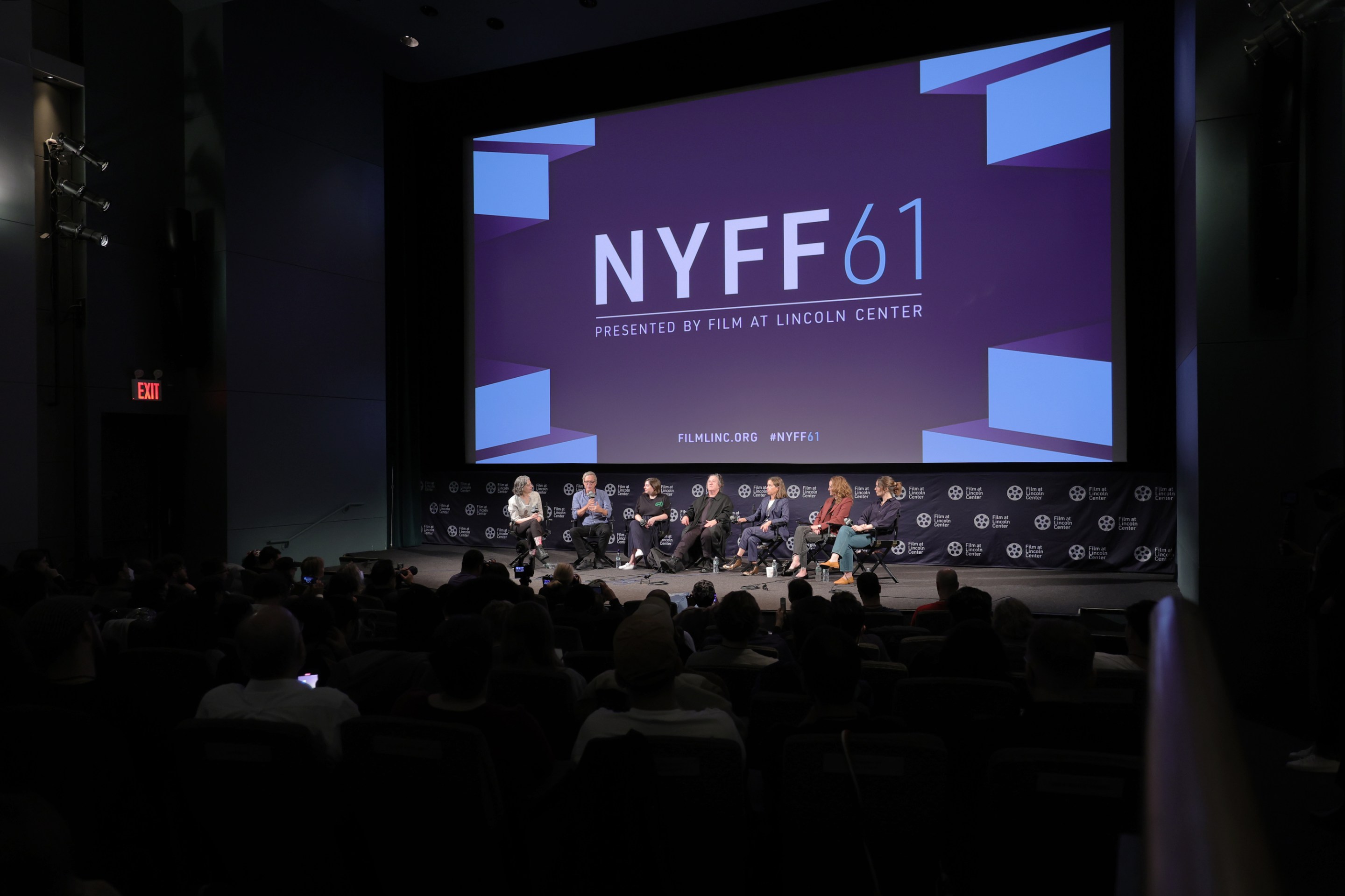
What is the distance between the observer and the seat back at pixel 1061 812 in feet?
5.57

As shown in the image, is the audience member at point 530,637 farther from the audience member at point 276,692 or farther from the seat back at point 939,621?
the seat back at point 939,621

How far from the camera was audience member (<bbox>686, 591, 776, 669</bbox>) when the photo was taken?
332 cm

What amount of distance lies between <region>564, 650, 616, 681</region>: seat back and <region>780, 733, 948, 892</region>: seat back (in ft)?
5.15

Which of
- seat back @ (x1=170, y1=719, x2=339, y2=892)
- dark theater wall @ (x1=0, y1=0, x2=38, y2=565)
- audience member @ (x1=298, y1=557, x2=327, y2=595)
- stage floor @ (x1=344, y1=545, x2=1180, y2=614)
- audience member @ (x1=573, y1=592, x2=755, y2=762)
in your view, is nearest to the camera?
seat back @ (x1=170, y1=719, x2=339, y2=892)

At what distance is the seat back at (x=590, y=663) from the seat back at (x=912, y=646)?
127 centimetres

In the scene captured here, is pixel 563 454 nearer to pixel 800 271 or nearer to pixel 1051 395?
pixel 800 271

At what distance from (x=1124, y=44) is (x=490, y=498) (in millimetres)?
9079

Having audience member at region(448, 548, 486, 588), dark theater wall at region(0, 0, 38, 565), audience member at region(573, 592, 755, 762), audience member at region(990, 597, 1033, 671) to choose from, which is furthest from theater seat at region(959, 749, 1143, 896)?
dark theater wall at region(0, 0, 38, 565)

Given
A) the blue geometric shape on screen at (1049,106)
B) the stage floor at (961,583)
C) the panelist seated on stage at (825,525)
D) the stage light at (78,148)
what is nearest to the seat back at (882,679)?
the stage floor at (961,583)

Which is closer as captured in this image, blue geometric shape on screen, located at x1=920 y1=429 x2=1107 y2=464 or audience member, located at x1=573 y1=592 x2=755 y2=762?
audience member, located at x1=573 y1=592 x2=755 y2=762

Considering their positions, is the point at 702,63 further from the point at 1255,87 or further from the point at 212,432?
the point at 212,432

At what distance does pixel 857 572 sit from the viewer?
930 cm

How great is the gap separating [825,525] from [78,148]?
8324mm

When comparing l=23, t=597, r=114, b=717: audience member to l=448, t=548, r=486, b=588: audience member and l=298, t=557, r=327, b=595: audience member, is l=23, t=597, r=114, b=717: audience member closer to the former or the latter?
l=298, t=557, r=327, b=595: audience member
